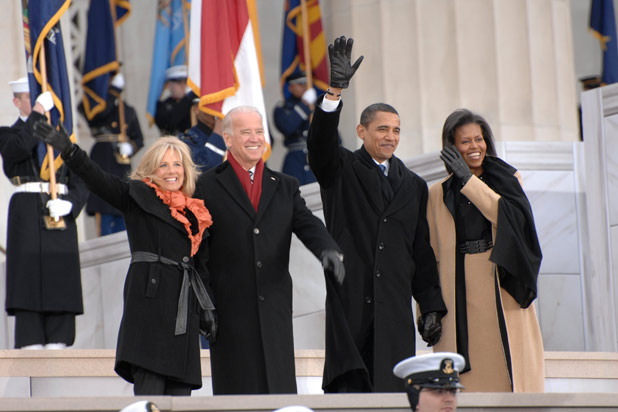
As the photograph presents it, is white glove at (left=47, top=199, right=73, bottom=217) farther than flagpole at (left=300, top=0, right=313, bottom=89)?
No

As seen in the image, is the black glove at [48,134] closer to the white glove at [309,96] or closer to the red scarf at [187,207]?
the red scarf at [187,207]

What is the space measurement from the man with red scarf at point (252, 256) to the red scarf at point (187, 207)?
4.7 inches

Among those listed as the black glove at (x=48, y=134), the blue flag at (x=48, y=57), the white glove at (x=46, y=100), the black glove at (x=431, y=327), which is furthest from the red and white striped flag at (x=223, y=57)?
the black glove at (x=48, y=134)

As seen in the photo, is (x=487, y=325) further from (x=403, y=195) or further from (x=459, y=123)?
(x=459, y=123)

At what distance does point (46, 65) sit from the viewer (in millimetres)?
9688

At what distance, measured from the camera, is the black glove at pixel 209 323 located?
21.7 ft

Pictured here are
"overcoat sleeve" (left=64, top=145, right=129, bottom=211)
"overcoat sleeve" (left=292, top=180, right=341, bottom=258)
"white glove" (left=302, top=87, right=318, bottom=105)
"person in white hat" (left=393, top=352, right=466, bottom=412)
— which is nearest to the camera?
"person in white hat" (left=393, top=352, right=466, bottom=412)

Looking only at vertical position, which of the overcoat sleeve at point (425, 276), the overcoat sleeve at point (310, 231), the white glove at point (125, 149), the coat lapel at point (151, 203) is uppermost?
the white glove at point (125, 149)

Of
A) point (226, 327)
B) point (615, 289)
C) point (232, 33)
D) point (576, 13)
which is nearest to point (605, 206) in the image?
point (615, 289)

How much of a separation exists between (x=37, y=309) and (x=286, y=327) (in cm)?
333

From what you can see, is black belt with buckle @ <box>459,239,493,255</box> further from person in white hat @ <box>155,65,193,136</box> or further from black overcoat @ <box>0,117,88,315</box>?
person in white hat @ <box>155,65,193,136</box>

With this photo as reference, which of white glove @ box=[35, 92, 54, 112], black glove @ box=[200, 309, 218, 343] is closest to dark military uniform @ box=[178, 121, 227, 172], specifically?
white glove @ box=[35, 92, 54, 112]

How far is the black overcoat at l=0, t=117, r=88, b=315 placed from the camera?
31.3 feet

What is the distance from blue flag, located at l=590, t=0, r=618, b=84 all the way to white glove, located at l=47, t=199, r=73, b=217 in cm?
741
